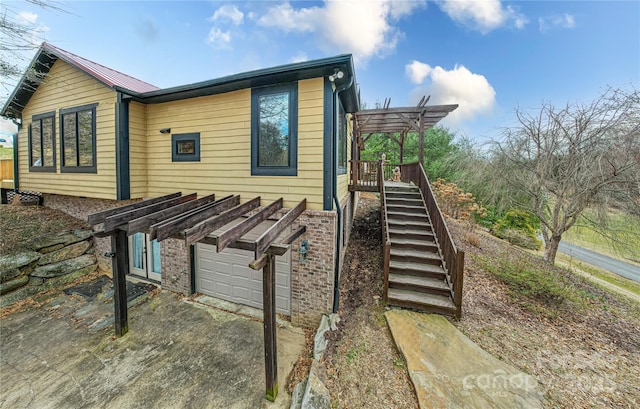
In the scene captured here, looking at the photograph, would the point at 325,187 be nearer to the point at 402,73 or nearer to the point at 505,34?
the point at 505,34

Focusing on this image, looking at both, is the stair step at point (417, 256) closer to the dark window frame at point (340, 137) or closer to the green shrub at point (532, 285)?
the green shrub at point (532, 285)

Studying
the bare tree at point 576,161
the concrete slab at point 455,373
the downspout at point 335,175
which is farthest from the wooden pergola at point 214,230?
the bare tree at point 576,161

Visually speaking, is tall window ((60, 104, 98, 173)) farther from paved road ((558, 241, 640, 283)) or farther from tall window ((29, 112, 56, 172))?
paved road ((558, 241, 640, 283))

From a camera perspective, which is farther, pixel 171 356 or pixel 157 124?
pixel 157 124

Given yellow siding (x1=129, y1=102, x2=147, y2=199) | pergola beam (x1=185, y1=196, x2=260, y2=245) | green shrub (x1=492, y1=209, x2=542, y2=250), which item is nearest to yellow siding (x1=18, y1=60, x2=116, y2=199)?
yellow siding (x1=129, y1=102, x2=147, y2=199)

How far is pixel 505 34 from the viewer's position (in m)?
10.4

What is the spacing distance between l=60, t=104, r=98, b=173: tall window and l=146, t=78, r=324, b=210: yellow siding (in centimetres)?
162

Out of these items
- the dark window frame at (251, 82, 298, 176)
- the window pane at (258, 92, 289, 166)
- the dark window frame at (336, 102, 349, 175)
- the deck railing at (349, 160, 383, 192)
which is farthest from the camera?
the deck railing at (349, 160, 383, 192)

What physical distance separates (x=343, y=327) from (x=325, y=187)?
290cm

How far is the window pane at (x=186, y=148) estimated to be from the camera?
5.91 m

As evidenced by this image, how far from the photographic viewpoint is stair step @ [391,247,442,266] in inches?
220

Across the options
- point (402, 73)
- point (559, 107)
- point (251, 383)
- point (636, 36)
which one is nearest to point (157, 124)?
point (251, 383)

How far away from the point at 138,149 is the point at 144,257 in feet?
11.2

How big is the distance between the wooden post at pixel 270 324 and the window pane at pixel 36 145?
10035 mm
